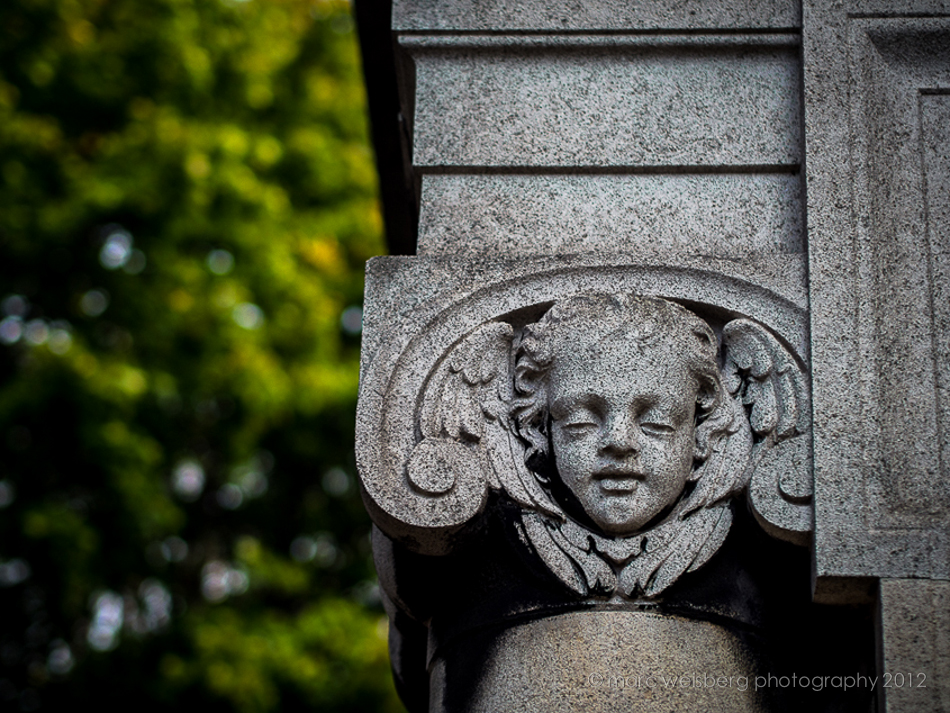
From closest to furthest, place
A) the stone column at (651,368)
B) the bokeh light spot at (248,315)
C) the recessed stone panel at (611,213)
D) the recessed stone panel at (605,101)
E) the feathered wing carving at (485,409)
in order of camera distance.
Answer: the stone column at (651,368), the feathered wing carving at (485,409), the recessed stone panel at (611,213), the recessed stone panel at (605,101), the bokeh light spot at (248,315)

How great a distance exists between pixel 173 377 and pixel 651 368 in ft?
20.8

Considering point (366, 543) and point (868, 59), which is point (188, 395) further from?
point (868, 59)

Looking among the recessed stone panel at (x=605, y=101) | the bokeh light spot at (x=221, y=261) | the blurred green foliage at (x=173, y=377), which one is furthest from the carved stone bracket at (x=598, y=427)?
the bokeh light spot at (x=221, y=261)

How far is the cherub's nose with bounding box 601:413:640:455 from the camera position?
123 inches

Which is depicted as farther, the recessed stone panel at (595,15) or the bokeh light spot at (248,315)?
the bokeh light spot at (248,315)

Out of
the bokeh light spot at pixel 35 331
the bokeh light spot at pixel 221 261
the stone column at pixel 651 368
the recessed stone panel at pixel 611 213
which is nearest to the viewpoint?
the stone column at pixel 651 368

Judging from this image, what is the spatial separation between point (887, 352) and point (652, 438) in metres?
0.66

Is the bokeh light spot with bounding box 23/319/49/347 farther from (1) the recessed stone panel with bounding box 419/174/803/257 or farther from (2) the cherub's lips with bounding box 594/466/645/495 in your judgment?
(2) the cherub's lips with bounding box 594/466/645/495

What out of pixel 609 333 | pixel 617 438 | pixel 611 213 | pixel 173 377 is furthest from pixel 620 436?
pixel 173 377

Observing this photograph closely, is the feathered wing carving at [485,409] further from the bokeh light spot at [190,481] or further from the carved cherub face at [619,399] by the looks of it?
the bokeh light spot at [190,481]

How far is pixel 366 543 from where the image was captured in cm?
1019

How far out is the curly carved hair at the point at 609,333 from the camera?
324 cm

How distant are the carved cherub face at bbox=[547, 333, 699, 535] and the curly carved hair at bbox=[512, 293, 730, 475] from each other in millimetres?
27

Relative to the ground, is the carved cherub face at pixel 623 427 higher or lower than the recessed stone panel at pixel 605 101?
lower
